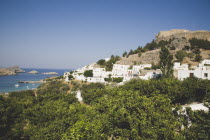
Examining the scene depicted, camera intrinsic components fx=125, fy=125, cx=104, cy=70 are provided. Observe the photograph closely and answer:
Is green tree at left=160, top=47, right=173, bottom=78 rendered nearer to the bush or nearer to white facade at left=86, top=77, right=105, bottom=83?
the bush

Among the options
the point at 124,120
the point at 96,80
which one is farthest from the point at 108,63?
the point at 124,120

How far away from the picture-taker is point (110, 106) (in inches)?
639

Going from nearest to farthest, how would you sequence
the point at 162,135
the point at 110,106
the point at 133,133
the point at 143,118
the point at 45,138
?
the point at 162,135 → the point at 133,133 → the point at 45,138 → the point at 143,118 → the point at 110,106

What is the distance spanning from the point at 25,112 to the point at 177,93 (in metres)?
24.1

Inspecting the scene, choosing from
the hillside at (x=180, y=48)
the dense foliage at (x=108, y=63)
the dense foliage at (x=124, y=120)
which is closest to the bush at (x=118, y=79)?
the dense foliage at (x=108, y=63)

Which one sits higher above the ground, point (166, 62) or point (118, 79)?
point (166, 62)

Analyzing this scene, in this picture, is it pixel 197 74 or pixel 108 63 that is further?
pixel 108 63

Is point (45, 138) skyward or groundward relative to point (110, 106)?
groundward

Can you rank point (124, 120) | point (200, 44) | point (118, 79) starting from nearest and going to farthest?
1. point (124, 120)
2. point (118, 79)
3. point (200, 44)

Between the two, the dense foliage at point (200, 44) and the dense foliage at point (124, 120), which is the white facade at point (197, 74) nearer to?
the dense foliage at point (124, 120)

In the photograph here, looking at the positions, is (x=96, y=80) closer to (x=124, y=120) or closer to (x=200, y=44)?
(x=124, y=120)

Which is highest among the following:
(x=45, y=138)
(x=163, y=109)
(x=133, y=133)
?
(x=163, y=109)

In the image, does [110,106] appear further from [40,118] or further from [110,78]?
[110,78]

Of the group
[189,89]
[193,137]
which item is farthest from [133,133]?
[189,89]
